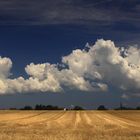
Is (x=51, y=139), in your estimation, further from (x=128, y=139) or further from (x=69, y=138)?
(x=128, y=139)

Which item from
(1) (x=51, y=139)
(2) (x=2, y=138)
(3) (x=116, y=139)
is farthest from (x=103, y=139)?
(2) (x=2, y=138)

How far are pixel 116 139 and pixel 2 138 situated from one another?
799 centimetres

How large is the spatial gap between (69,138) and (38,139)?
214cm

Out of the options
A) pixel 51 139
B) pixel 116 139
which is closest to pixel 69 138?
pixel 51 139

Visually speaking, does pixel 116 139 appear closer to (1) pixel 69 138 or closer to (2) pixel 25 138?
(1) pixel 69 138

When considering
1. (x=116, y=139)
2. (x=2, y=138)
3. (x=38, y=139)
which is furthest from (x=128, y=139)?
(x=2, y=138)

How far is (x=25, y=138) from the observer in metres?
32.6

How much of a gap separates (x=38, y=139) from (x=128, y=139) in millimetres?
6311

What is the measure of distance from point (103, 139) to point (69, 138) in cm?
237

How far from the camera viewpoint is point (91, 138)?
3294 cm

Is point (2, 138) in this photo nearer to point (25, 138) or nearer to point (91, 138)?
point (25, 138)

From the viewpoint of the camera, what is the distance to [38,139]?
31.9 metres

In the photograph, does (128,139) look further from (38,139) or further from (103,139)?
(38,139)

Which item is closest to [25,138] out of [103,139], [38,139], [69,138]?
[38,139]
